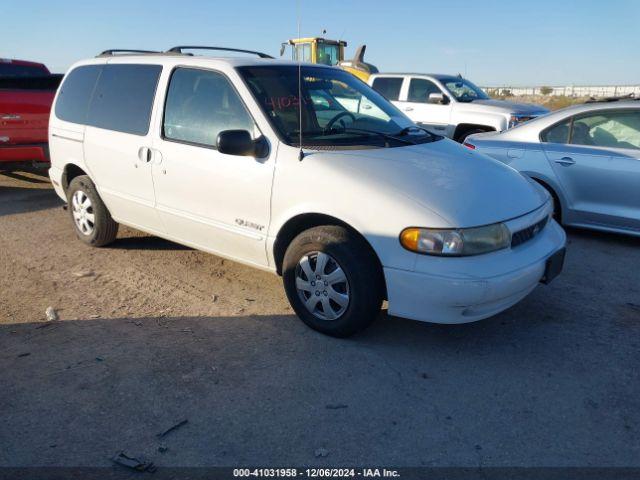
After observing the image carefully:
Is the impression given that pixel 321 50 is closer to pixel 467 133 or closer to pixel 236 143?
pixel 467 133

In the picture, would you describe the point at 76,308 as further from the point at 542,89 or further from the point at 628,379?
A: the point at 542,89

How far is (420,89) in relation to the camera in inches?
453

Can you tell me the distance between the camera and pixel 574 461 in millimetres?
2506

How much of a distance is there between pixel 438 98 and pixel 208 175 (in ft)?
25.8

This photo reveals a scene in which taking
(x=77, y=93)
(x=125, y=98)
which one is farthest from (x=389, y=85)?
(x=125, y=98)

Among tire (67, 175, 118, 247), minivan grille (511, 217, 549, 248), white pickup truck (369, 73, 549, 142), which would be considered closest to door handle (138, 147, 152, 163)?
tire (67, 175, 118, 247)

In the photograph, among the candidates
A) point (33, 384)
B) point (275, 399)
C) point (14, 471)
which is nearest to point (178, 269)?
point (33, 384)

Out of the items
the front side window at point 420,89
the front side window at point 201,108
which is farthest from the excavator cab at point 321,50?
the front side window at point 201,108

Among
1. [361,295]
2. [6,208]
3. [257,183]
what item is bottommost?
[6,208]

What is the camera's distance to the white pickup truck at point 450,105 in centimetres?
1031

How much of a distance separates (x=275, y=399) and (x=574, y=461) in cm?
148

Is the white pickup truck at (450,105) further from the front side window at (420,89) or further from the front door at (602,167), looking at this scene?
the front door at (602,167)

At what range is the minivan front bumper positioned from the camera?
312 centimetres

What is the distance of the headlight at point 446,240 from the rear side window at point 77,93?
3512mm
